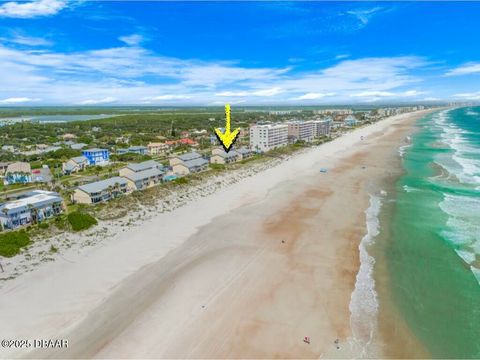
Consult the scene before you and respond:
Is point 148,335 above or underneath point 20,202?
underneath

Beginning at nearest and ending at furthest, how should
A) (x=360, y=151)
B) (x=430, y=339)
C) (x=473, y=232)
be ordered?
1. (x=430, y=339)
2. (x=473, y=232)
3. (x=360, y=151)

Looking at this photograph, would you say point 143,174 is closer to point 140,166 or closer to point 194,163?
point 140,166

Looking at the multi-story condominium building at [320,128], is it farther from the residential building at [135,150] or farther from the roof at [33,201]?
the roof at [33,201]

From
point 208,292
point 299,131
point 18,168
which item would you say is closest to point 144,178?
point 18,168

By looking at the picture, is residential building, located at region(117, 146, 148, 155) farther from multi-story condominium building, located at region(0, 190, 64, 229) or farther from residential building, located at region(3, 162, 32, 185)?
multi-story condominium building, located at region(0, 190, 64, 229)

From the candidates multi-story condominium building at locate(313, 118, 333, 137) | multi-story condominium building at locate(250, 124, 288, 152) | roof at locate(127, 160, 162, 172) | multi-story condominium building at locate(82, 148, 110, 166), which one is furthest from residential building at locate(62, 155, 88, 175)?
multi-story condominium building at locate(313, 118, 333, 137)

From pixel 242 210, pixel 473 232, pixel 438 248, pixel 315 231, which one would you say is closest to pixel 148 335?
pixel 315 231

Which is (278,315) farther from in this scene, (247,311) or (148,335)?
(148,335)
